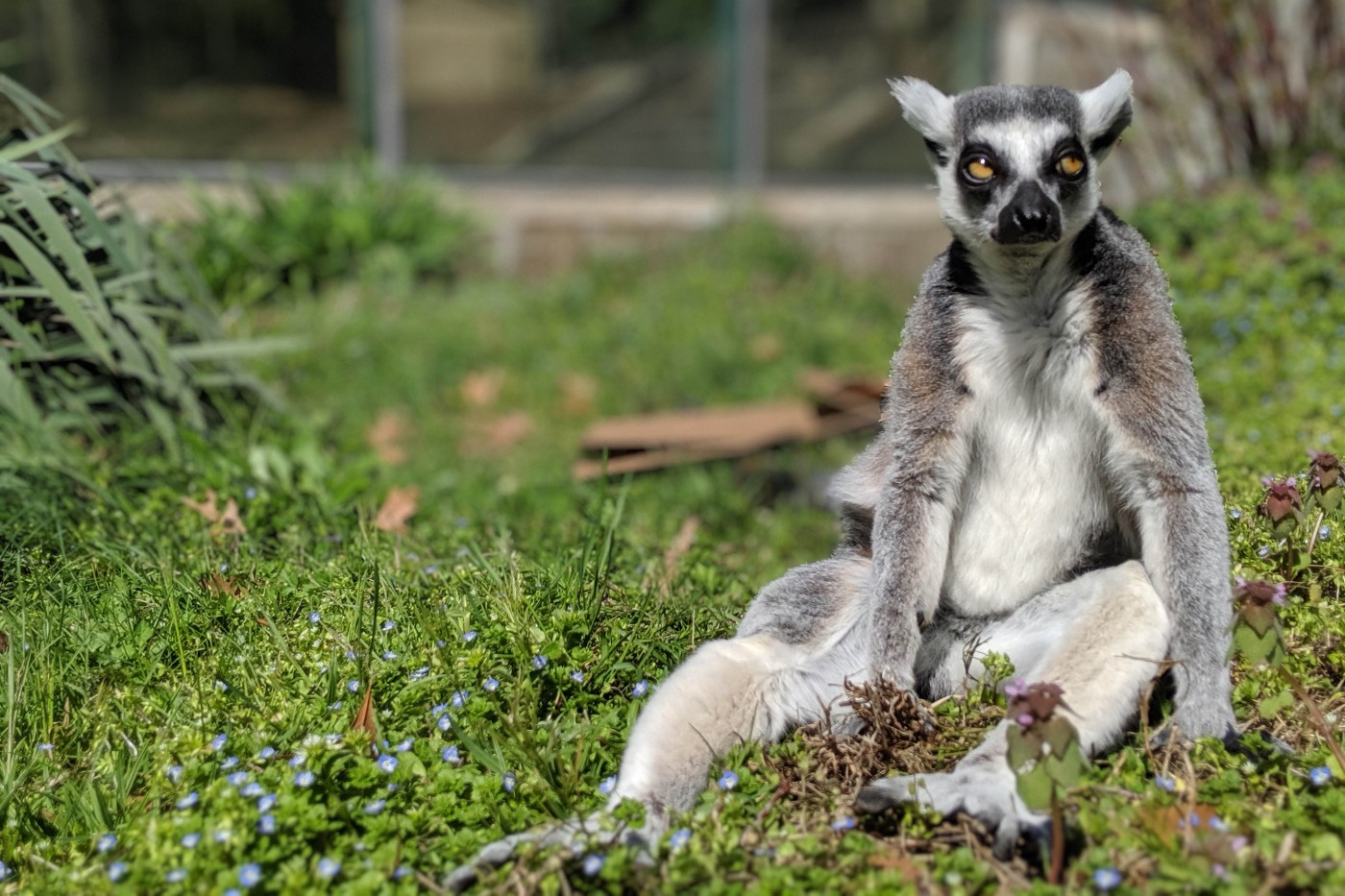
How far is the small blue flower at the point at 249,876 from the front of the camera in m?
2.05

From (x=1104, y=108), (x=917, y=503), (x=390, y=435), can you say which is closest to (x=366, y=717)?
(x=917, y=503)

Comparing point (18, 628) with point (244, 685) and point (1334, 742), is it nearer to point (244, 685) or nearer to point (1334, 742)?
point (244, 685)

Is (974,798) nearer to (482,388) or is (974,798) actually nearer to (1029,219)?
(1029,219)

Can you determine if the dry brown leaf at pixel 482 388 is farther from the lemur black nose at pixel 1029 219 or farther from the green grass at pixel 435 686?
the lemur black nose at pixel 1029 219

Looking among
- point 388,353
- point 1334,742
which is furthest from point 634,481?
point 1334,742

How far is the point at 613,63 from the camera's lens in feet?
32.2

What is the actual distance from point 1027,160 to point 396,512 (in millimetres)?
2341

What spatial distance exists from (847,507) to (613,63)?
769 centimetres

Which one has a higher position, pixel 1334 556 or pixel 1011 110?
pixel 1011 110

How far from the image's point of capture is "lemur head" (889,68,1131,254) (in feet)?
7.64

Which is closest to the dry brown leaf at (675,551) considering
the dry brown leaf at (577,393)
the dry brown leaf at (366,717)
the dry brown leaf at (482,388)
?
the dry brown leaf at (366,717)

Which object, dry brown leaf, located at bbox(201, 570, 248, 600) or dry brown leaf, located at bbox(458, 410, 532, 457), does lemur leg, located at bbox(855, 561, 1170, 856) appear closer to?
dry brown leaf, located at bbox(201, 570, 248, 600)

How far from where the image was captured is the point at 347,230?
7750 millimetres

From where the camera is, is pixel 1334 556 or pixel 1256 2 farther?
pixel 1256 2
